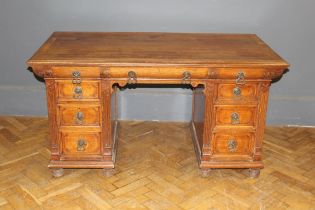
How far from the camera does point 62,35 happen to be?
3.20m

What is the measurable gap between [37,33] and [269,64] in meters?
2.04

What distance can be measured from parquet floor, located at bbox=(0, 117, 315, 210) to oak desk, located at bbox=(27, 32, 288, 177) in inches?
5.1

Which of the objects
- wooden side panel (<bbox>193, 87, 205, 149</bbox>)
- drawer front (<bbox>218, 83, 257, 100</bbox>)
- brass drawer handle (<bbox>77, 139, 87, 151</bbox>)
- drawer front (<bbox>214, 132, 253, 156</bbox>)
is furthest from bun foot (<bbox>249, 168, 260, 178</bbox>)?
brass drawer handle (<bbox>77, 139, 87, 151</bbox>)

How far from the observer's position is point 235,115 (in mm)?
2822

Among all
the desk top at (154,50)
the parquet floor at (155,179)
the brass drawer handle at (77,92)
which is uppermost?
the desk top at (154,50)

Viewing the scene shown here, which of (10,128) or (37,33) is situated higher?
(37,33)

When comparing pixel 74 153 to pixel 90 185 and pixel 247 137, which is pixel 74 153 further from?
pixel 247 137

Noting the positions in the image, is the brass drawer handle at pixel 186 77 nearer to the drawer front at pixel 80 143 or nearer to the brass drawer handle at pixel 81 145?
the drawer front at pixel 80 143

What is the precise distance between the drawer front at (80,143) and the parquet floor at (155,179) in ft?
0.60

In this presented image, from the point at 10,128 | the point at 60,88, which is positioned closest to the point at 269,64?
the point at 60,88

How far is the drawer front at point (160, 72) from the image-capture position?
266 cm

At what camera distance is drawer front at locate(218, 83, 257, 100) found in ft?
9.02

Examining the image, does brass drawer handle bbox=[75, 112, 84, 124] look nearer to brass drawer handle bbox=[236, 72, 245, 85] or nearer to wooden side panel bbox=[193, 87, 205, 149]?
wooden side panel bbox=[193, 87, 205, 149]

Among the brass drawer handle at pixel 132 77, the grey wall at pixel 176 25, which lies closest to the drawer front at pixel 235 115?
the brass drawer handle at pixel 132 77
